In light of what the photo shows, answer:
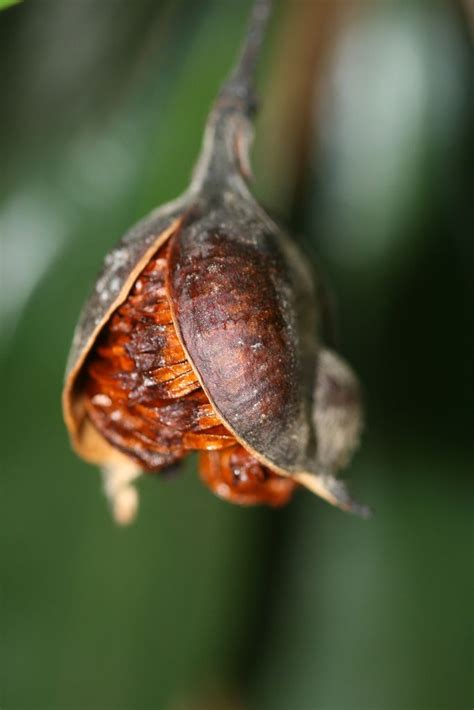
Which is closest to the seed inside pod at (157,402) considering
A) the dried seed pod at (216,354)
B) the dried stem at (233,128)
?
the dried seed pod at (216,354)

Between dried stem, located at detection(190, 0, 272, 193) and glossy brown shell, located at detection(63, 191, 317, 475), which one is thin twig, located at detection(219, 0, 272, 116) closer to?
dried stem, located at detection(190, 0, 272, 193)

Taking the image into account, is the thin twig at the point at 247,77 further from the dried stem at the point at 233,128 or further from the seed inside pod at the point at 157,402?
the seed inside pod at the point at 157,402

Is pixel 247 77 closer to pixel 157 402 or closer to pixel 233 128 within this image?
pixel 233 128

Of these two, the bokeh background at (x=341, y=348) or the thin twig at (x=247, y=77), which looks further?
the bokeh background at (x=341, y=348)


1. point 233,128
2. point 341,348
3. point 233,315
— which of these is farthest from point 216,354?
point 341,348

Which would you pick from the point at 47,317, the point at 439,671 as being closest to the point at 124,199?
the point at 47,317

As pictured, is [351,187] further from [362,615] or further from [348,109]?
[362,615]

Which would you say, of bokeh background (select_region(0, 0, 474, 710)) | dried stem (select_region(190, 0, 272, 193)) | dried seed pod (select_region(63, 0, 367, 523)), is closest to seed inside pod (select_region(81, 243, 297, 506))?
dried seed pod (select_region(63, 0, 367, 523))
